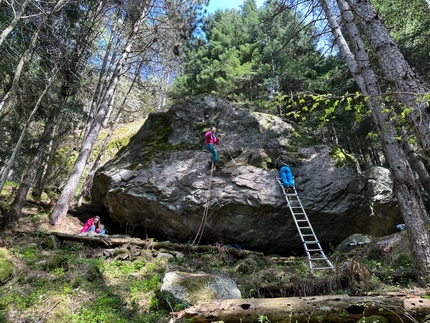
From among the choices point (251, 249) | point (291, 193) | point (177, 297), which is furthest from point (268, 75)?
point (177, 297)

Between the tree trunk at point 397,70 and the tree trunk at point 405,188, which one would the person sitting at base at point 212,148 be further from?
the tree trunk at point 397,70

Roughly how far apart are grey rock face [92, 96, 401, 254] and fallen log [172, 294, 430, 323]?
4655 mm

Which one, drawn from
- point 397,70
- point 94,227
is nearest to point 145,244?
point 94,227

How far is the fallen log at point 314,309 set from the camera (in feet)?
10.8

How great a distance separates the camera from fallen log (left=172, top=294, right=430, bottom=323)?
3.29 meters

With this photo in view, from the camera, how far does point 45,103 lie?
35.0 feet

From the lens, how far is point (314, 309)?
3533mm

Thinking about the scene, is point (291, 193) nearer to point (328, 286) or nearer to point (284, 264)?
point (284, 264)

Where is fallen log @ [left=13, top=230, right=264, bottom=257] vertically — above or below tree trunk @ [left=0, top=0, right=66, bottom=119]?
below

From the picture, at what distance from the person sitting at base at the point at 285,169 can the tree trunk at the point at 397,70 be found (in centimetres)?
465

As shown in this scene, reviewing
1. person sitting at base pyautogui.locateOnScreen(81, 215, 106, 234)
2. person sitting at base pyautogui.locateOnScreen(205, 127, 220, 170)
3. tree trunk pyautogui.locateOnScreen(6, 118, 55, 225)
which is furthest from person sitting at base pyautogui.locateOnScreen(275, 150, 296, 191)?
tree trunk pyautogui.locateOnScreen(6, 118, 55, 225)

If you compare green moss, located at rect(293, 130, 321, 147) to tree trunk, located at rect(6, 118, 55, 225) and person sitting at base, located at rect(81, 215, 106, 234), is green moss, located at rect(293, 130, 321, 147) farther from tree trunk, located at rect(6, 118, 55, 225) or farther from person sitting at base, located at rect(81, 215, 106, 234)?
tree trunk, located at rect(6, 118, 55, 225)

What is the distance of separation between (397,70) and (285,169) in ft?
16.0

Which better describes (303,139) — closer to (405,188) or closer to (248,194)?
(248,194)
